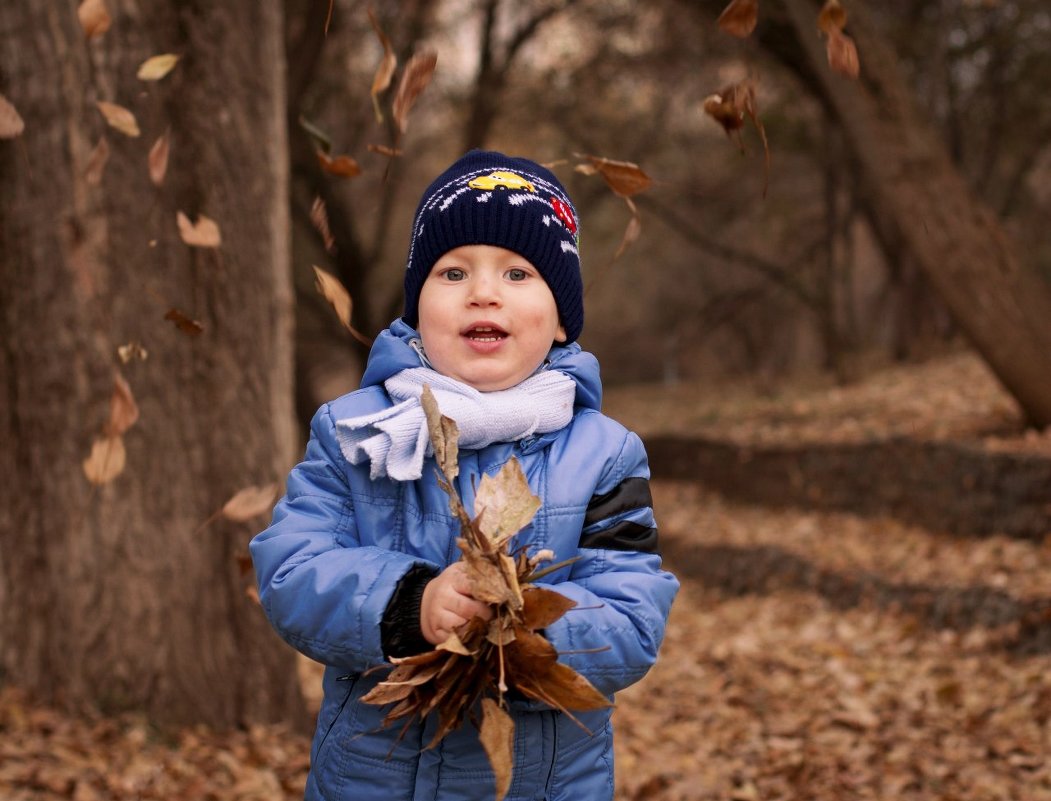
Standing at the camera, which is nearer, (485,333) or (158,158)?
(485,333)

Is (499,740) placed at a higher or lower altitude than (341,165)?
lower

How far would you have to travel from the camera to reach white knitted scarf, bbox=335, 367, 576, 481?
74.5 inches

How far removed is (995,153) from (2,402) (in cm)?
1378

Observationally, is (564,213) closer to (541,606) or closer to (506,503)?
(506,503)

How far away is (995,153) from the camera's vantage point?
14469mm

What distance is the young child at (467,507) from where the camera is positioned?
1.84 m

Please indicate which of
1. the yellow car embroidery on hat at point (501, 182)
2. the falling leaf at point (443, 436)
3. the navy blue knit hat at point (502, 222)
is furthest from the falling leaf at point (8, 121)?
the falling leaf at point (443, 436)

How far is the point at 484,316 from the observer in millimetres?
1993

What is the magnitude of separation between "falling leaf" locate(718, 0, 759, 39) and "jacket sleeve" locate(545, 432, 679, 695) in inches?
31.1

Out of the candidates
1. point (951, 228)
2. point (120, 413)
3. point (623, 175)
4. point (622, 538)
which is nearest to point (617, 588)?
point (622, 538)

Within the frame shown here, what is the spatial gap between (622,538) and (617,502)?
0.22 ft

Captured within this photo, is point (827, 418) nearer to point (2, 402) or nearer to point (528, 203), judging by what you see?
point (2, 402)

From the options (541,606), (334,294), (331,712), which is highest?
(334,294)

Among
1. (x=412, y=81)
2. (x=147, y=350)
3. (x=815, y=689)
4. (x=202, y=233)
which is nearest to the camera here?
(x=412, y=81)
